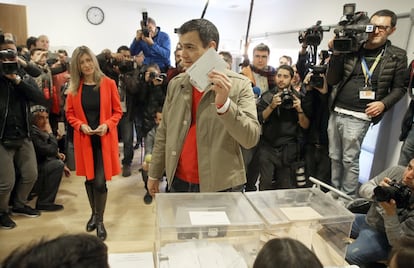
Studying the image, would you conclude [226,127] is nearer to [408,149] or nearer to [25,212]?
[408,149]

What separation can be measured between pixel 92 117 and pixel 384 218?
182 cm

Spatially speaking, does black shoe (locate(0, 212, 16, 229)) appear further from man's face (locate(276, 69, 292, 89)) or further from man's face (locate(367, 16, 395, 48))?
man's face (locate(367, 16, 395, 48))

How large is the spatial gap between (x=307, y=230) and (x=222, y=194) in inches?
12.2

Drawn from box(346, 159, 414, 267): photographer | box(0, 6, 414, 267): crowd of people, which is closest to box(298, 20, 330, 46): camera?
box(0, 6, 414, 267): crowd of people

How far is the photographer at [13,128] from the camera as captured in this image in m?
2.07

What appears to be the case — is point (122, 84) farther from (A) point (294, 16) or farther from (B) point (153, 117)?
(A) point (294, 16)

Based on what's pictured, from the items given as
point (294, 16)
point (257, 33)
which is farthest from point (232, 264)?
point (257, 33)

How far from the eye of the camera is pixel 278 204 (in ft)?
3.77

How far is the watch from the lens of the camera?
622 centimetres

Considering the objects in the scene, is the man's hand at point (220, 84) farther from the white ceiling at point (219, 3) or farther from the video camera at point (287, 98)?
the white ceiling at point (219, 3)

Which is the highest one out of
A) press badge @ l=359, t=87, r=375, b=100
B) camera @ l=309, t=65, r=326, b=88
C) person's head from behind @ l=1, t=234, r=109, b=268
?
camera @ l=309, t=65, r=326, b=88

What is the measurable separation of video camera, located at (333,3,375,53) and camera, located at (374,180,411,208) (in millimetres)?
1018

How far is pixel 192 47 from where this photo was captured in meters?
1.19

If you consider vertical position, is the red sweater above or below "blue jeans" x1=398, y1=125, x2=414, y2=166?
above
